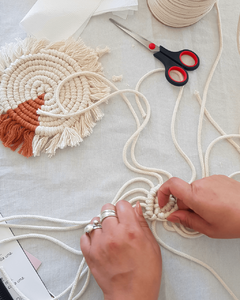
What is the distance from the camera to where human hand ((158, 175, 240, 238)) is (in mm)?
542

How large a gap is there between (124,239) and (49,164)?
11.6 inches

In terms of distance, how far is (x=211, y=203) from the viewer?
543 millimetres

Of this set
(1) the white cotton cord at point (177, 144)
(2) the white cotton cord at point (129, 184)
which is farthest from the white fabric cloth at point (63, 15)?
(2) the white cotton cord at point (129, 184)

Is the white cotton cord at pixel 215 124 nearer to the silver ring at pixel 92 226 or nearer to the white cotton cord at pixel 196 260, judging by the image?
the white cotton cord at pixel 196 260

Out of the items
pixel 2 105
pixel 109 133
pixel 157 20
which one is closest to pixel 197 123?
pixel 109 133

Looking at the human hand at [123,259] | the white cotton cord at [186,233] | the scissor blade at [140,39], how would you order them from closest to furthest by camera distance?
the human hand at [123,259]
the white cotton cord at [186,233]
the scissor blade at [140,39]

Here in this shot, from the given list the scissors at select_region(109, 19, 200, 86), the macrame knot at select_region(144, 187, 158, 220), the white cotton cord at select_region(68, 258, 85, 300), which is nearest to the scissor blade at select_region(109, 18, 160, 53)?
the scissors at select_region(109, 19, 200, 86)

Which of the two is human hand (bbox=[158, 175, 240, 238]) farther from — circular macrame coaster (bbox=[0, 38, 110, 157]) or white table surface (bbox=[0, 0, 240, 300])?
circular macrame coaster (bbox=[0, 38, 110, 157])

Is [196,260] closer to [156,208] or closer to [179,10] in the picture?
[156,208]

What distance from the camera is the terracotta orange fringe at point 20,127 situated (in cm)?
66

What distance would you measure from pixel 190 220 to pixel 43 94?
21.2 inches

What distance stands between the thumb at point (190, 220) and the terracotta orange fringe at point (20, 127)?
0.43m

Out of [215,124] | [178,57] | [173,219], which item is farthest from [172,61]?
[173,219]

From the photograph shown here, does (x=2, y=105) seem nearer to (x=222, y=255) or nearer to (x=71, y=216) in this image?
(x=71, y=216)
